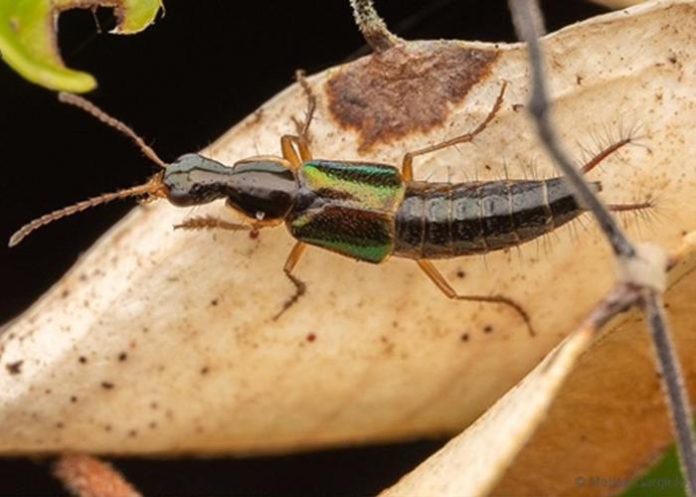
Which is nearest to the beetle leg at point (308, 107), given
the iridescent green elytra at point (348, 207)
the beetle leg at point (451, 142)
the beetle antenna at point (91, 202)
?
the iridescent green elytra at point (348, 207)

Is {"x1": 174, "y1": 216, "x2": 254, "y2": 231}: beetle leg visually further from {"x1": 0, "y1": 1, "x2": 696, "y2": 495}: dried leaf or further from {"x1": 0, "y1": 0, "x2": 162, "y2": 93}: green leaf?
{"x1": 0, "y1": 0, "x2": 162, "y2": 93}: green leaf

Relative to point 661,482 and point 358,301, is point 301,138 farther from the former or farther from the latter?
point 661,482

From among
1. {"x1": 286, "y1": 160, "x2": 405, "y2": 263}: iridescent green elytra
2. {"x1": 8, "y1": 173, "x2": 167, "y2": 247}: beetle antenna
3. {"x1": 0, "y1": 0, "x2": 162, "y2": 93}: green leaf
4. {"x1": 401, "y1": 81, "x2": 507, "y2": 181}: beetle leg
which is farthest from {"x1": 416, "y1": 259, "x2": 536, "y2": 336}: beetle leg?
{"x1": 0, "y1": 0, "x2": 162, "y2": 93}: green leaf

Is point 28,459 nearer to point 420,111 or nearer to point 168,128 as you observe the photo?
point 168,128

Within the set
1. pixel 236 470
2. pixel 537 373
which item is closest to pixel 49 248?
pixel 236 470

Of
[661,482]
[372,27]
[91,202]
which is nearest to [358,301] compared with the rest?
[372,27]

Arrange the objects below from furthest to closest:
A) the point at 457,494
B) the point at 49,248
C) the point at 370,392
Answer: the point at 49,248
the point at 370,392
the point at 457,494

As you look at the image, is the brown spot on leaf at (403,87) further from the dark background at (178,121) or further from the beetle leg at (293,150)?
the dark background at (178,121)
